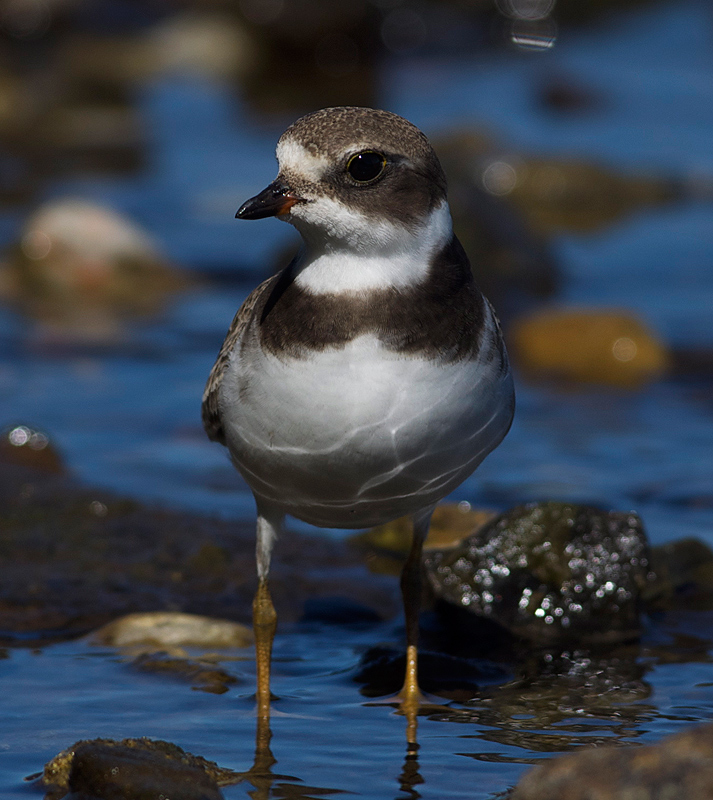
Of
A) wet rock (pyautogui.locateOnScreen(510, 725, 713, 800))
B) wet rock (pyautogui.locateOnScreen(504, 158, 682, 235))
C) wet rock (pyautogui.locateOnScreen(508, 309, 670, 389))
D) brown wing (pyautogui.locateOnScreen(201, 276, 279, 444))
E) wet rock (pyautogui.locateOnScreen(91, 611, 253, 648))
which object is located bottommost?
wet rock (pyautogui.locateOnScreen(510, 725, 713, 800))

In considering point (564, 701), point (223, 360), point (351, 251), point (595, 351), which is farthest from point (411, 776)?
point (595, 351)

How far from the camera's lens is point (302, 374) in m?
4.86

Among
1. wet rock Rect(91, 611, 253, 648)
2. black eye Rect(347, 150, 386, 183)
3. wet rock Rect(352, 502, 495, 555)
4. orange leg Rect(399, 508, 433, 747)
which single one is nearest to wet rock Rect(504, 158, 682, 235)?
wet rock Rect(352, 502, 495, 555)

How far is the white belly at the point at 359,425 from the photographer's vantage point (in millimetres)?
4828

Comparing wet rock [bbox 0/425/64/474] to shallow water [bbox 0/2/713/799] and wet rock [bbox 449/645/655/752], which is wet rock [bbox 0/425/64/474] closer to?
shallow water [bbox 0/2/713/799]

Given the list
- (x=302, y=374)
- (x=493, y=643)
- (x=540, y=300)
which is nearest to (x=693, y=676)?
(x=493, y=643)

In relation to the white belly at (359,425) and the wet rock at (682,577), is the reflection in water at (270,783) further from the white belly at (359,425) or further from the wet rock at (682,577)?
the wet rock at (682,577)

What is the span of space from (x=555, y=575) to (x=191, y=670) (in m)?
1.82

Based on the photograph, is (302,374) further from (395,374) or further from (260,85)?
(260,85)

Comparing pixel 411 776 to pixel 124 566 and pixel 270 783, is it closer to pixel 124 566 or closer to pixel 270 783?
pixel 270 783

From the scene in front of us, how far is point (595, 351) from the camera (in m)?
10.5

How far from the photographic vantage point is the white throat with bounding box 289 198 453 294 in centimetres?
483

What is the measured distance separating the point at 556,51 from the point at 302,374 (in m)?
18.0

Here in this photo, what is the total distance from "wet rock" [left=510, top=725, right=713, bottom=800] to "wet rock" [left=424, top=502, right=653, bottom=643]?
2.40 metres
